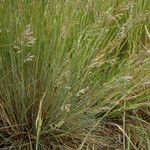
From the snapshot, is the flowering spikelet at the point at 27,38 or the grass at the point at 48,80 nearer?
the flowering spikelet at the point at 27,38

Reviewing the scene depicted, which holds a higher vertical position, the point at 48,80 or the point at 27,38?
the point at 27,38

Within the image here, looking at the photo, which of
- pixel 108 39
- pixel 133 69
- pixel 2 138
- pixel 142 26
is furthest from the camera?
pixel 142 26

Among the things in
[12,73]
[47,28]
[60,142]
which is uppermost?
[47,28]

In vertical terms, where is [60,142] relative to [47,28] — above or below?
below

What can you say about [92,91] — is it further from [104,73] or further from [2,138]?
[2,138]

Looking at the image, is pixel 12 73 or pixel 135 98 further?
pixel 135 98

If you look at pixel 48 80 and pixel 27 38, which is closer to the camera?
pixel 27 38

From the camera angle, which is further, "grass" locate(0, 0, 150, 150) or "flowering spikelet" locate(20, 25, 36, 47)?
"grass" locate(0, 0, 150, 150)

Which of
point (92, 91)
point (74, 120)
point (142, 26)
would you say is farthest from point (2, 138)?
point (142, 26)

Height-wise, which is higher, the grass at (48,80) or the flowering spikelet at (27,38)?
the flowering spikelet at (27,38)

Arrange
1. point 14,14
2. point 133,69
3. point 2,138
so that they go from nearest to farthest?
point 14,14
point 2,138
point 133,69

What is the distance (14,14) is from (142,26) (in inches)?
36.4

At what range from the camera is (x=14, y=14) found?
5.55 ft

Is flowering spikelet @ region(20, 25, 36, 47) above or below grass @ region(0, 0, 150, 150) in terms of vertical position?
above
